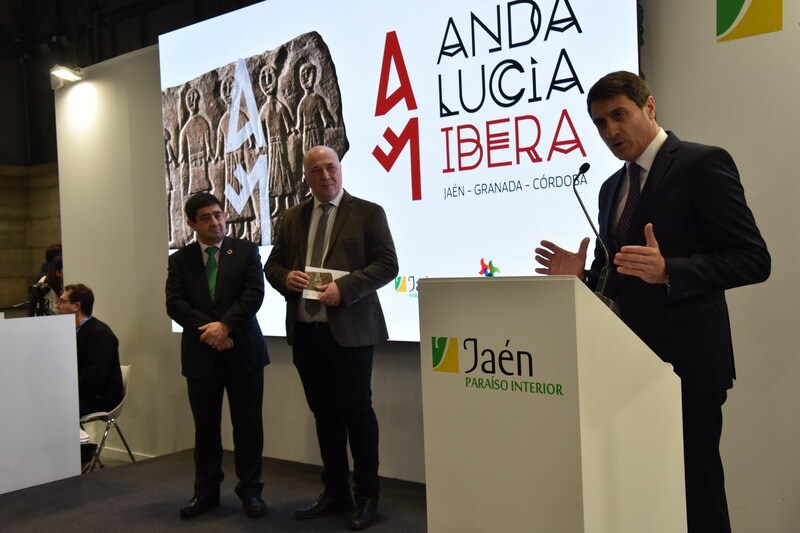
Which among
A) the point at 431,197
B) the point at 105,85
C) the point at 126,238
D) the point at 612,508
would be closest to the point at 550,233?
the point at 431,197

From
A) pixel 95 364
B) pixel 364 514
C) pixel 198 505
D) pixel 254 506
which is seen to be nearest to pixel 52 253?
pixel 95 364

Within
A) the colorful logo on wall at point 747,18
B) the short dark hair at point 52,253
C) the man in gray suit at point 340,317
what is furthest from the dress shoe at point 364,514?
the short dark hair at point 52,253

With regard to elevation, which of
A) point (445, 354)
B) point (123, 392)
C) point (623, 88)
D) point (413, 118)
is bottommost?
point (123, 392)

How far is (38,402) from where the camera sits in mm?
4516

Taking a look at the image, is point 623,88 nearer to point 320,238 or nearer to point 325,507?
point 320,238

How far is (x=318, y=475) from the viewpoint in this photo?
14.6 feet

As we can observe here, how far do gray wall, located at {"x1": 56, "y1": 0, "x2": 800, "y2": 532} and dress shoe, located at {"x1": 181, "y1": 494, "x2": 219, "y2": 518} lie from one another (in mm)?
730

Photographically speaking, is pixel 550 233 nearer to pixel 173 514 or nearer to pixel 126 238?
pixel 173 514

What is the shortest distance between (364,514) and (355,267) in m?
1.14

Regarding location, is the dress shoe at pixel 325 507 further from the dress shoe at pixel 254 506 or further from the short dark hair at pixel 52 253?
the short dark hair at pixel 52 253

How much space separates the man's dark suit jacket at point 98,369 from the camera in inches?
191

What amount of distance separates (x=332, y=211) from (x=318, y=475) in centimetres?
177

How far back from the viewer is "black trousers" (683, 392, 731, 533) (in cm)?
193

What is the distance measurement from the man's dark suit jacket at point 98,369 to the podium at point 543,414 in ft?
12.1
